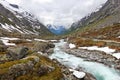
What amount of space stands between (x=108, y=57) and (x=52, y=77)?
28314 mm

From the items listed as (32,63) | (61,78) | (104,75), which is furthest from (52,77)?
(104,75)

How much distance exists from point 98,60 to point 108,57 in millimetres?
2474

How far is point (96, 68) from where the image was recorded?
153 feet

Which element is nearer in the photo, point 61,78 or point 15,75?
point 15,75

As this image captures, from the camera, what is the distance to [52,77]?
29312 mm

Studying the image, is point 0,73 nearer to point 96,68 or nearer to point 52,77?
point 52,77

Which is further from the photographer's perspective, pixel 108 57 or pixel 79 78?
pixel 108 57

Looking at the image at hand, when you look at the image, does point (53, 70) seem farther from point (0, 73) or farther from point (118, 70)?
point (118, 70)

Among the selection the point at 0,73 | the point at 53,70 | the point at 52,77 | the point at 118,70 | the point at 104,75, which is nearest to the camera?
the point at 0,73

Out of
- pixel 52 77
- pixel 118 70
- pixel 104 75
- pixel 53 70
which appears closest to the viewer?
pixel 52 77

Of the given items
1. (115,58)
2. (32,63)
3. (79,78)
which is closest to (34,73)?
(32,63)

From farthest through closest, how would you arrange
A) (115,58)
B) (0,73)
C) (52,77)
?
(115,58)
(52,77)
(0,73)

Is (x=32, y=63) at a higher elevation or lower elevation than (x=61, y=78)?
A: higher

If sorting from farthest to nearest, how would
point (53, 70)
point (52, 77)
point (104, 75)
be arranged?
point (104, 75)
point (53, 70)
point (52, 77)
